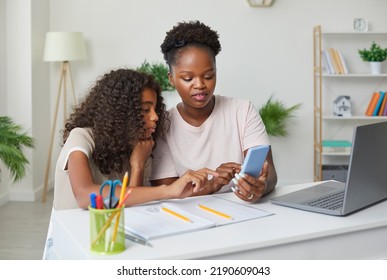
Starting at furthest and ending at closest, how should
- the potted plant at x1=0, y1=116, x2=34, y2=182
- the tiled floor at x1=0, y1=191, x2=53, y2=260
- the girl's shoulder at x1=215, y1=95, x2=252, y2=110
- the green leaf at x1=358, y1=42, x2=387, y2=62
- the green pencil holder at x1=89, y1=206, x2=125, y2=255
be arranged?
the green leaf at x1=358, y1=42, x2=387, y2=62
the tiled floor at x1=0, y1=191, x2=53, y2=260
the potted plant at x1=0, y1=116, x2=34, y2=182
the girl's shoulder at x1=215, y1=95, x2=252, y2=110
the green pencil holder at x1=89, y1=206, x2=125, y2=255

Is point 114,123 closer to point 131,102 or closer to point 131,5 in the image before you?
point 131,102

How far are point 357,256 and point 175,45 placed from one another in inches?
39.7

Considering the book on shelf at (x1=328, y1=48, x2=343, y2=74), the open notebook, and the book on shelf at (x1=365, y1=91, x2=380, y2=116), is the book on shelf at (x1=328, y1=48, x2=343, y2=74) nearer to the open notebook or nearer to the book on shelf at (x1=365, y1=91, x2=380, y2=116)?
the book on shelf at (x1=365, y1=91, x2=380, y2=116)

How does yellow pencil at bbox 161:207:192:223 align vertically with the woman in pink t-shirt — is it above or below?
below

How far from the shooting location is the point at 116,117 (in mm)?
1957

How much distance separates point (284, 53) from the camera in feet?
18.2

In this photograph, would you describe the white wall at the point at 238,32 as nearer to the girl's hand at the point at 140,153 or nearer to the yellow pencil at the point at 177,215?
the girl's hand at the point at 140,153

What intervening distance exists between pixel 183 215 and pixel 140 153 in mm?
501

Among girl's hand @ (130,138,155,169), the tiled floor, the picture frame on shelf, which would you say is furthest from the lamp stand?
girl's hand @ (130,138,155,169)

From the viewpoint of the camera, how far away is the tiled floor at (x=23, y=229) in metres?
3.47

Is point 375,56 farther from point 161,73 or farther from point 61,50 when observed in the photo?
point 61,50

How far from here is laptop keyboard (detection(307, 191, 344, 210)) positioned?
5.53 ft

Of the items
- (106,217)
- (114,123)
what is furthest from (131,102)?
(106,217)

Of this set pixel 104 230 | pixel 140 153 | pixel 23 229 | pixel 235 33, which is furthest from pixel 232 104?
pixel 235 33
